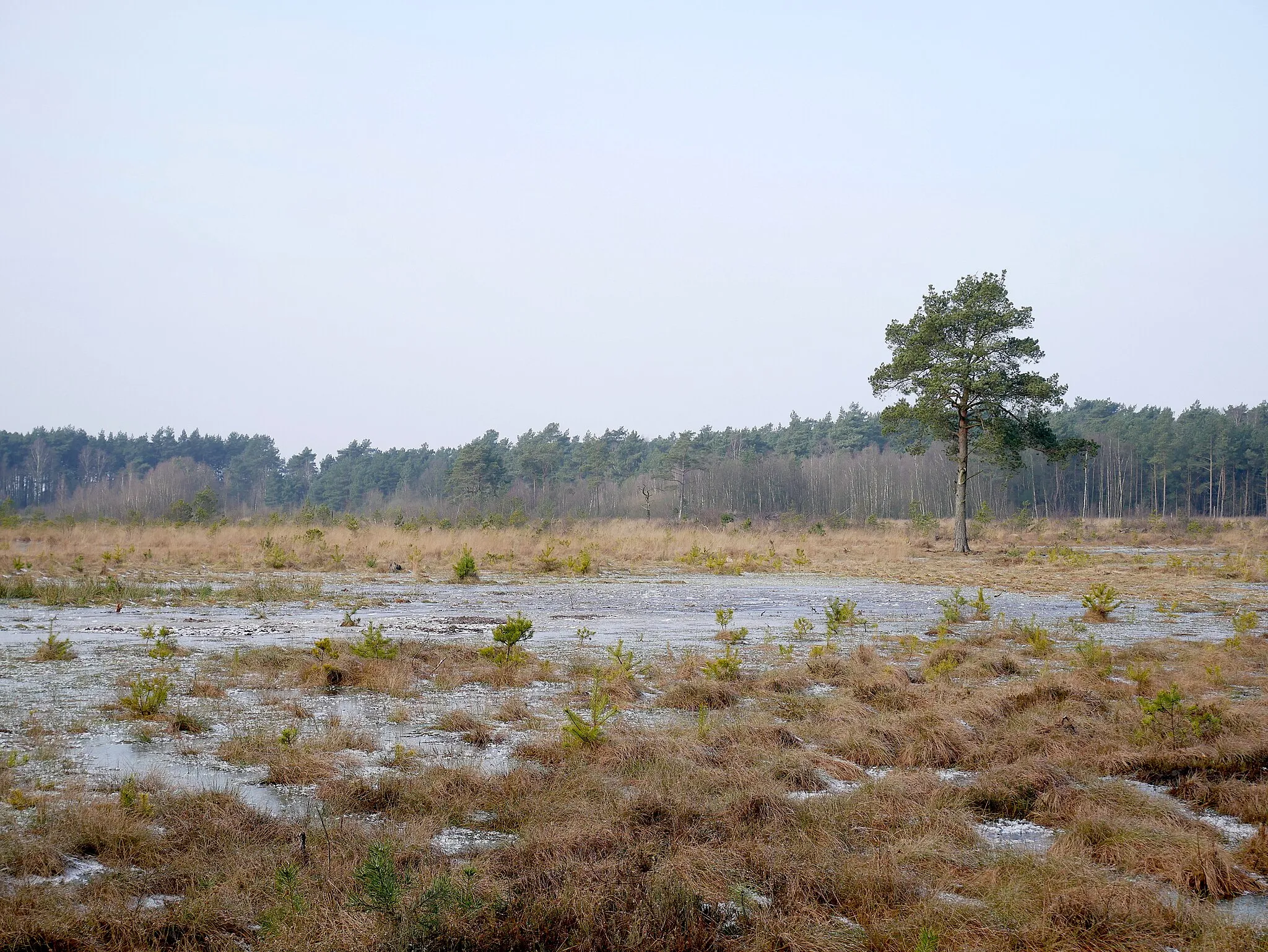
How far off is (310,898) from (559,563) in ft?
64.2

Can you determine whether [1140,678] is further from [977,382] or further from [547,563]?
[977,382]

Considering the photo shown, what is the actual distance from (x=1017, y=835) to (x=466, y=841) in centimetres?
269

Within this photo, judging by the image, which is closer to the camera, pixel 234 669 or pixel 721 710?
pixel 721 710

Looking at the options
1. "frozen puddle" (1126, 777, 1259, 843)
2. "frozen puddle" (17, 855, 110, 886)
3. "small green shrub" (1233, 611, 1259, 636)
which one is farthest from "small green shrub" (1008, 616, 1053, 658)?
"frozen puddle" (17, 855, 110, 886)

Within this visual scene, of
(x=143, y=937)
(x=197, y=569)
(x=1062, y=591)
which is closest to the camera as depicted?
(x=143, y=937)

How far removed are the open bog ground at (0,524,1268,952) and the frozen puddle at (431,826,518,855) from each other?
0.04 m

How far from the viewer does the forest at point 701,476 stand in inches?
2778

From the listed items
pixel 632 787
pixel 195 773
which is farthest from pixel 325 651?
pixel 632 787

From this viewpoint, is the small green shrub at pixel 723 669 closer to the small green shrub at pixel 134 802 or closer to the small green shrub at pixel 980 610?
the small green shrub at pixel 134 802

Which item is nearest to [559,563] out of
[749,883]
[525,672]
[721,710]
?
[525,672]

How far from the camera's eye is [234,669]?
7695 mm

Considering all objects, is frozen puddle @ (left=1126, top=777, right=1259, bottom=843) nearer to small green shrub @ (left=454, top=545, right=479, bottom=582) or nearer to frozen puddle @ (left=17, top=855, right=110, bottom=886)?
frozen puddle @ (left=17, top=855, right=110, bottom=886)

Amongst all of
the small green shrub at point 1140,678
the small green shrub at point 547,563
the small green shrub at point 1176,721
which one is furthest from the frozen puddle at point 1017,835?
the small green shrub at point 547,563

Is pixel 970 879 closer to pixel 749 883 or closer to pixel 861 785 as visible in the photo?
pixel 749 883
